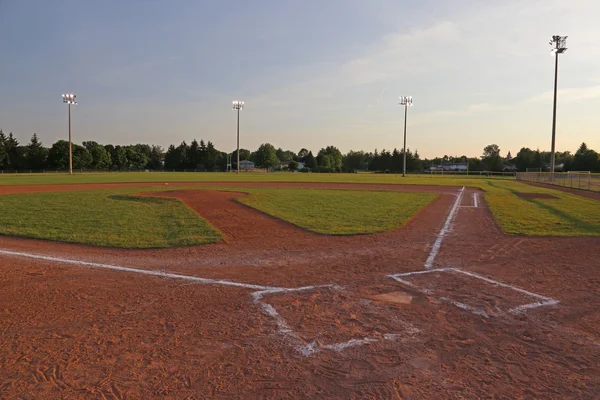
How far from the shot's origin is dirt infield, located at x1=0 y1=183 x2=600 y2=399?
313 centimetres

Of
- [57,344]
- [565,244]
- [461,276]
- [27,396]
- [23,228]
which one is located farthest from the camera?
[23,228]

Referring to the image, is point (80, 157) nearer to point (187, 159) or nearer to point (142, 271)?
point (187, 159)

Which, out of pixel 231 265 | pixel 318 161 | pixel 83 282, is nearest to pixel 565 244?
pixel 231 265

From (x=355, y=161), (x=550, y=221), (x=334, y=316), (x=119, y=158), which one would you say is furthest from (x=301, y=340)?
(x=355, y=161)

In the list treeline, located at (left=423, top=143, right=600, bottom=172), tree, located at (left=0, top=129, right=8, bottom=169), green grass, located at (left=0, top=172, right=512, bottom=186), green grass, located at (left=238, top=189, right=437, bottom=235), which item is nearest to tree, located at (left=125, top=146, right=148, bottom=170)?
tree, located at (left=0, top=129, right=8, bottom=169)

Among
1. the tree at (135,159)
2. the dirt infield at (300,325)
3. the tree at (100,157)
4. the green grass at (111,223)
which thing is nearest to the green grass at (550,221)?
the dirt infield at (300,325)

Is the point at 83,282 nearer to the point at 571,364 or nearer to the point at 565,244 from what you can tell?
the point at 571,364

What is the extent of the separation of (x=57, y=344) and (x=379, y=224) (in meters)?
9.25

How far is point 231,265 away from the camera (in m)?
7.08

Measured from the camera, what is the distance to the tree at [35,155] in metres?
85.7

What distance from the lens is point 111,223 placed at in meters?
11.1

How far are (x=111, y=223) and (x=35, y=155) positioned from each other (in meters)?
93.6

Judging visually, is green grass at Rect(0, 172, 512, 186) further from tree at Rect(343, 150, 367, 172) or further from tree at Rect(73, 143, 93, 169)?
tree at Rect(343, 150, 367, 172)

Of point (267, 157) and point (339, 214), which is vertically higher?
point (267, 157)
